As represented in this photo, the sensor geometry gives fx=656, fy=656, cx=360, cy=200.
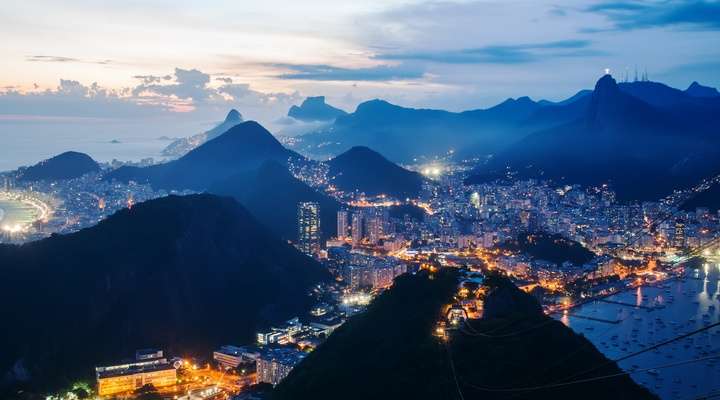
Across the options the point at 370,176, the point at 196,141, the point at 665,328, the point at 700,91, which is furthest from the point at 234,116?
the point at 665,328

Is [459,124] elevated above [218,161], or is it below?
above

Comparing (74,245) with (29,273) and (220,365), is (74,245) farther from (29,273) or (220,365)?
(220,365)

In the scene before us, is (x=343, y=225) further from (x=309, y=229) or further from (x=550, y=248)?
(x=550, y=248)

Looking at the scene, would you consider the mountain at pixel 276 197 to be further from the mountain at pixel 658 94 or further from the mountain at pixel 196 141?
the mountain at pixel 658 94

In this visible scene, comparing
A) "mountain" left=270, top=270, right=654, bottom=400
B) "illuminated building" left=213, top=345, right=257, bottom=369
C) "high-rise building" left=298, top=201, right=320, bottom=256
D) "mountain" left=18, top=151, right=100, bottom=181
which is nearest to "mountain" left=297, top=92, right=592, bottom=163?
"mountain" left=18, top=151, right=100, bottom=181

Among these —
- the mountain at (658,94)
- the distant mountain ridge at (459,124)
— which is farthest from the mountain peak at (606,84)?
the mountain at (658,94)

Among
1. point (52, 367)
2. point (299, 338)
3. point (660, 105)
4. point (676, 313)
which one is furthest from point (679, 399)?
point (660, 105)
